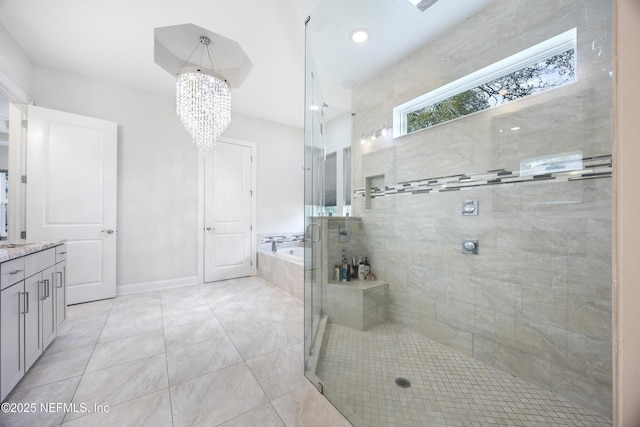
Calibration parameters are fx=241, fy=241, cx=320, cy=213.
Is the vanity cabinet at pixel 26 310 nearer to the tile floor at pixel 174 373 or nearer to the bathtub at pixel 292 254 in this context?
the tile floor at pixel 174 373

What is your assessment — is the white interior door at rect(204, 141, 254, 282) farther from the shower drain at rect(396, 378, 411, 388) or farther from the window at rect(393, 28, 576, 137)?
the shower drain at rect(396, 378, 411, 388)

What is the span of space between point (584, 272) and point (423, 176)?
1167 millimetres

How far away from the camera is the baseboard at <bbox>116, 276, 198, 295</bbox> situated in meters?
3.08

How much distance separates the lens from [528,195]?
5.03ft

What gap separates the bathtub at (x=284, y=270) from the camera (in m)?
3.03

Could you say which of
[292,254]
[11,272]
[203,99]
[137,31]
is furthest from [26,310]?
[292,254]

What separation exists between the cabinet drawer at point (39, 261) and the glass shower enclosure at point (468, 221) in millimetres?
1742

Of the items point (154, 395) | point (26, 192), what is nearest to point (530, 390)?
point (154, 395)

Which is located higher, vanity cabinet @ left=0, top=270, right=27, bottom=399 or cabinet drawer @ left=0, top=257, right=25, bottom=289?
cabinet drawer @ left=0, top=257, right=25, bottom=289

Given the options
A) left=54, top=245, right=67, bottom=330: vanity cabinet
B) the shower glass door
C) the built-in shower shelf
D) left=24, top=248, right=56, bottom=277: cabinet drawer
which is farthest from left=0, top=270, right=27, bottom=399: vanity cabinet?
the built-in shower shelf

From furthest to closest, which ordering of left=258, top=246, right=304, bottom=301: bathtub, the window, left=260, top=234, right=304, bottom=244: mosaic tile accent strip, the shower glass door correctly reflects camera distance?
left=260, top=234, right=304, bottom=244: mosaic tile accent strip → left=258, top=246, right=304, bottom=301: bathtub → the shower glass door → the window

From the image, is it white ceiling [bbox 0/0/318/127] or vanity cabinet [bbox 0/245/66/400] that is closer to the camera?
vanity cabinet [bbox 0/245/66/400]

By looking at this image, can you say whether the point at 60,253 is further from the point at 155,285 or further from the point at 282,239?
the point at 282,239

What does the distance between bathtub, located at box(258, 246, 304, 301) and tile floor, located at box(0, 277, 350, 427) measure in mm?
474
